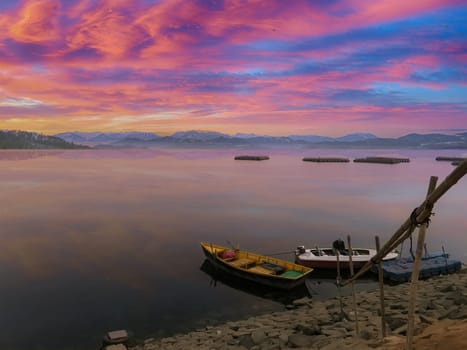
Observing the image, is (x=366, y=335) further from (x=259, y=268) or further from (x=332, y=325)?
(x=259, y=268)

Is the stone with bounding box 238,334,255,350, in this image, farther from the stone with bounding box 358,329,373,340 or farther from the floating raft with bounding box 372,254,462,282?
the floating raft with bounding box 372,254,462,282

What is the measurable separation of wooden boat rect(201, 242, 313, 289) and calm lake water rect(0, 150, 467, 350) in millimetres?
1620

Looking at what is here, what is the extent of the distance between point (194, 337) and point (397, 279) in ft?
58.4

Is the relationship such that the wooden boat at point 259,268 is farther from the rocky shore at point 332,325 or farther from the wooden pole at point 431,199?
the wooden pole at point 431,199

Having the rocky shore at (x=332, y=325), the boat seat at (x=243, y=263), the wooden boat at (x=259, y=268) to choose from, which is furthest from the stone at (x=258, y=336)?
the boat seat at (x=243, y=263)

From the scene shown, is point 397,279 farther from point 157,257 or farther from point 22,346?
point 22,346

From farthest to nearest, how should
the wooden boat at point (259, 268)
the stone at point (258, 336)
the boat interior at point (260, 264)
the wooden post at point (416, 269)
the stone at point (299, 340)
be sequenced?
the boat interior at point (260, 264)
the wooden boat at point (259, 268)
the stone at point (258, 336)
the stone at point (299, 340)
the wooden post at point (416, 269)

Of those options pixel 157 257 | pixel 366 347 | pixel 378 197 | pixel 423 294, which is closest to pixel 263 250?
pixel 157 257

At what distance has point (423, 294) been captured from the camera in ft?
73.7

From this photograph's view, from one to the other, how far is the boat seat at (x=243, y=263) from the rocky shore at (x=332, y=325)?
630 centimetres

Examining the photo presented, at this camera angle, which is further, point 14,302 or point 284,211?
point 284,211

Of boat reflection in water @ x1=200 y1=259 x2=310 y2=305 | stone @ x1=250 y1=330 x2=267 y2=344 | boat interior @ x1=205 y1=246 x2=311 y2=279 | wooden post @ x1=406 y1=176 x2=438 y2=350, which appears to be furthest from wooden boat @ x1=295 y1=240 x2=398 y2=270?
wooden post @ x1=406 y1=176 x2=438 y2=350

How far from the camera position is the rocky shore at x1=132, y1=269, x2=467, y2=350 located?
14271mm

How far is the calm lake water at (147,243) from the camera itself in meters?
24.6
